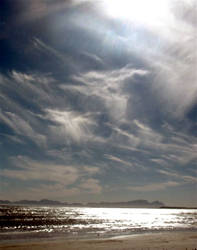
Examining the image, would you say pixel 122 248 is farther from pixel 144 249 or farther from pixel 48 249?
pixel 48 249

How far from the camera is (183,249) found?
25.2 m

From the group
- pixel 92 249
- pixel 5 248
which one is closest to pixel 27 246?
pixel 5 248

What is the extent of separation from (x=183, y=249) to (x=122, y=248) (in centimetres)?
617

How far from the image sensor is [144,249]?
24.6 m

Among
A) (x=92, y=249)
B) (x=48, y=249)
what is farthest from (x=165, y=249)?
(x=48, y=249)

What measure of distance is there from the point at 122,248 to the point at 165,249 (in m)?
4.32

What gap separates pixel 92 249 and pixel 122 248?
3207mm

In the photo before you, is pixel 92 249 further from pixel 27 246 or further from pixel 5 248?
pixel 5 248

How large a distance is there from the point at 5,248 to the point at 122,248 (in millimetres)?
11512

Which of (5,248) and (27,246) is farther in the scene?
(27,246)

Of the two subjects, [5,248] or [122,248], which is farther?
[122,248]

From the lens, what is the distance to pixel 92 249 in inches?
965

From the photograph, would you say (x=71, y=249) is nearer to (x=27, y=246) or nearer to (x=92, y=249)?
(x=92, y=249)

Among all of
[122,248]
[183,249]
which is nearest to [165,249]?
[183,249]
